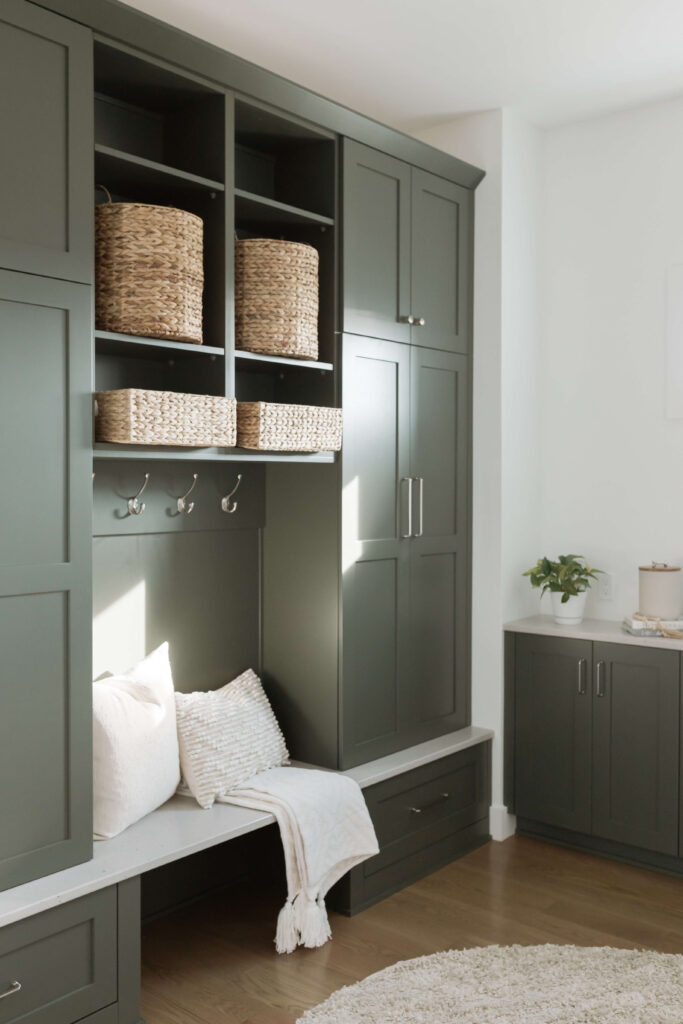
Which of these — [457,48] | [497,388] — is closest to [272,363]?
[497,388]

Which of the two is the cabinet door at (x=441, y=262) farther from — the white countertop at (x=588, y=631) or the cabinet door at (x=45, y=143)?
the cabinet door at (x=45, y=143)

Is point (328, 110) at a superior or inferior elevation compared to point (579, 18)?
inferior

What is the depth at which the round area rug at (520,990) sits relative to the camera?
236 cm

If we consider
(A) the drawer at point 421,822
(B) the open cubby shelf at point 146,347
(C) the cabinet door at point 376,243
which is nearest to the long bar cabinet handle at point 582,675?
(A) the drawer at point 421,822

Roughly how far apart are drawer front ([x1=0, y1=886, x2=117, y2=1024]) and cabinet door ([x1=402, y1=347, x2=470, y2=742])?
1.37 metres

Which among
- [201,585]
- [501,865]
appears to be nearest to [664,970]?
[501,865]

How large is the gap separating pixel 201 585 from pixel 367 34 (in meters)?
1.83

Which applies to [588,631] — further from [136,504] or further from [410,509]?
[136,504]

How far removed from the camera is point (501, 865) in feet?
11.0

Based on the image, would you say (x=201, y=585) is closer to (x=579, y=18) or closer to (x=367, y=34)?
(x=367, y=34)

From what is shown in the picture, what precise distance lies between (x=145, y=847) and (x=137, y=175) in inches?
70.1

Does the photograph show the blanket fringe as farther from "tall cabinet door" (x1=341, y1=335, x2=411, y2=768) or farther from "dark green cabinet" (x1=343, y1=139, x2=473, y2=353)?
"dark green cabinet" (x1=343, y1=139, x2=473, y2=353)

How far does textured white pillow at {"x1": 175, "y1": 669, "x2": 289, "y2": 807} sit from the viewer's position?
8.91 ft

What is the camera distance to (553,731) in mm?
3492
